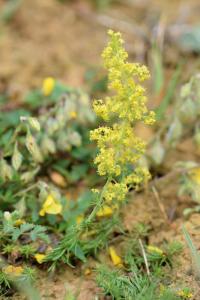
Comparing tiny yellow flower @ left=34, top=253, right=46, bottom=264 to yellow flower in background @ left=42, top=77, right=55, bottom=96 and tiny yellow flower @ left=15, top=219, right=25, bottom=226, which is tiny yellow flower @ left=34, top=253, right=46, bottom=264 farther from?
yellow flower in background @ left=42, top=77, right=55, bottom=96

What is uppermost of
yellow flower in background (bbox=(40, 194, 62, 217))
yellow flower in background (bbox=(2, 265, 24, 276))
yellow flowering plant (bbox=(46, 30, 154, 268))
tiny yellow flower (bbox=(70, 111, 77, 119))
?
yellow flowering plant (bbox=(46, 30, 154, 268))

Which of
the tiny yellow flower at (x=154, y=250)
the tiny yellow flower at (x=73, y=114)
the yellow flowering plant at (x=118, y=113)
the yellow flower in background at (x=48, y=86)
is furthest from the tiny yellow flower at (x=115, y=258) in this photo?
the yellow flower in background at (x=48, y=86)

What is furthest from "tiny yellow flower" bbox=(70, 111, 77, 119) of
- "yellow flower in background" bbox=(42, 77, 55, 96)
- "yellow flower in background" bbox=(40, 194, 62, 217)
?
"yellow flower in background" bbox=(40, 194, 62, 217)

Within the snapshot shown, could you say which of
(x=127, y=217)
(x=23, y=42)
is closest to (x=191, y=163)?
(x=127, y=217)

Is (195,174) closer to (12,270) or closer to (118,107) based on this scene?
(118,107)

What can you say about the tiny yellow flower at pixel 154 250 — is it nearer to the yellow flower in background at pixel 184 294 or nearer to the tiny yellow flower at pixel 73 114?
the yellow flower in background at pixel 184 294
